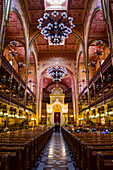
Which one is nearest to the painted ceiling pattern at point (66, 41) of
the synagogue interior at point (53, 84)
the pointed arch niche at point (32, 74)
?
the synagogue interior at point (53, 84)

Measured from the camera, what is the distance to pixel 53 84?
42250mm

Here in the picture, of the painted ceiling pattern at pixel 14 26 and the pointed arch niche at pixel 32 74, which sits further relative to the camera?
the pointed arch niche at pixel 32 74

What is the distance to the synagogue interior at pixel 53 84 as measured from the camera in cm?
396

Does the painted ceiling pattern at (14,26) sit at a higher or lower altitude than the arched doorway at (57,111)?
higher

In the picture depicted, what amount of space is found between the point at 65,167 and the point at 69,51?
26.8 meters

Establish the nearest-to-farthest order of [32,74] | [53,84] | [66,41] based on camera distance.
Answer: [66,41], [32,74], [53,84]

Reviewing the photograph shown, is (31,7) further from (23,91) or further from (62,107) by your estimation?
(62,107)

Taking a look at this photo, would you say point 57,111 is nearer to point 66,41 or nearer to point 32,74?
point 32,74

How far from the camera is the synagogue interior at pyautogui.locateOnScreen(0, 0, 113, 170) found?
3.96 metres

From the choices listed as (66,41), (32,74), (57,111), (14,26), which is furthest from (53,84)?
(14,26)

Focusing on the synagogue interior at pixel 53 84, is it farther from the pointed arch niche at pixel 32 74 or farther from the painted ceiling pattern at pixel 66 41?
the pointed arch niche at pixel 32 74

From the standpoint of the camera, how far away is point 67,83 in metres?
40.0

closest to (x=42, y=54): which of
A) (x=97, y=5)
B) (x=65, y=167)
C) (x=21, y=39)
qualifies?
(x=21, y=39)

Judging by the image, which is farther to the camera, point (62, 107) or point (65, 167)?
point (62, 107)
